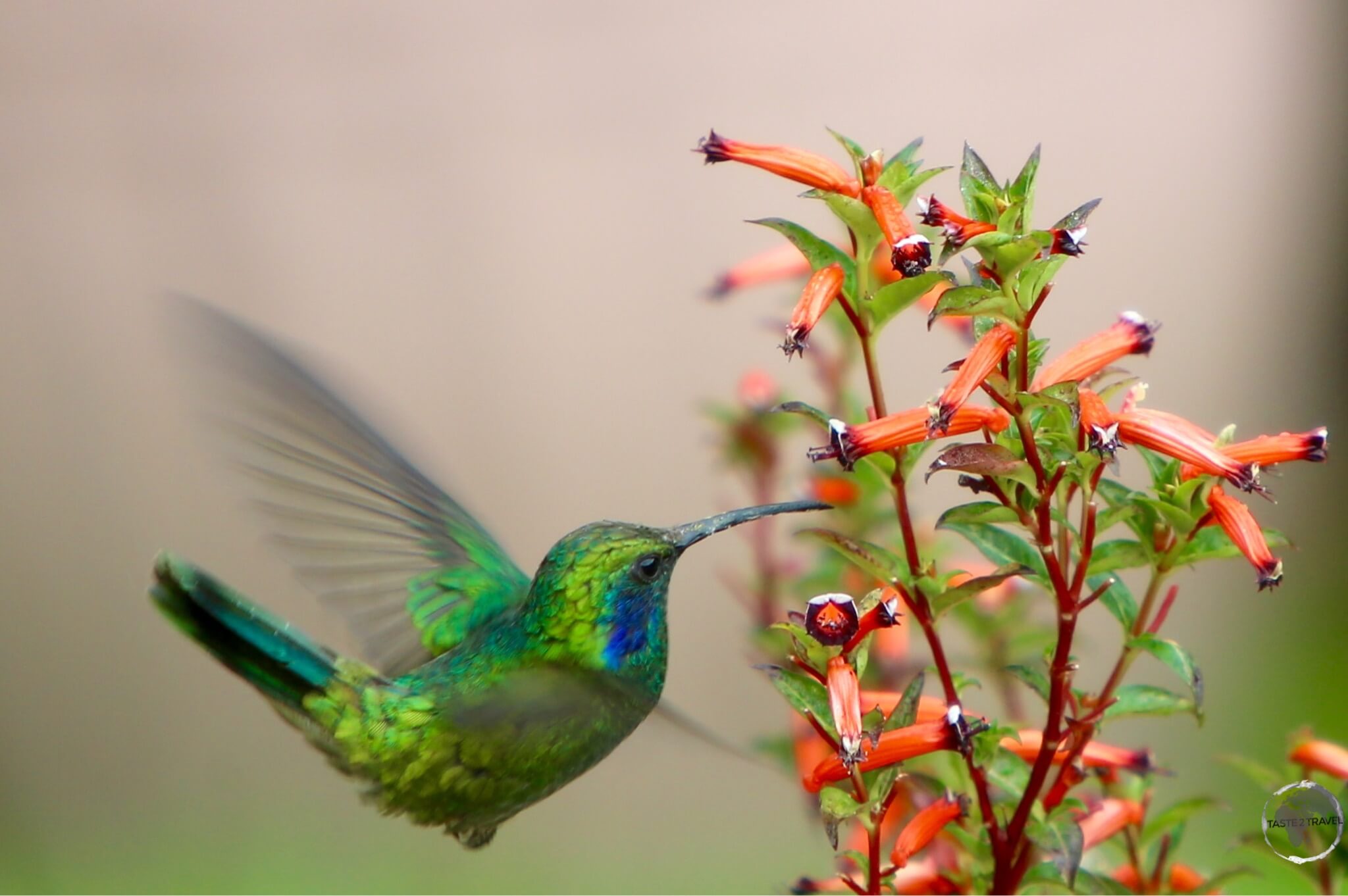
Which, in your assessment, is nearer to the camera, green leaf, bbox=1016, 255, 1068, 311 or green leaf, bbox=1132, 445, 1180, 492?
green leaf, bbox=1016, 255, 1068, 311

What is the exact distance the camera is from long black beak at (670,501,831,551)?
0.96 metres

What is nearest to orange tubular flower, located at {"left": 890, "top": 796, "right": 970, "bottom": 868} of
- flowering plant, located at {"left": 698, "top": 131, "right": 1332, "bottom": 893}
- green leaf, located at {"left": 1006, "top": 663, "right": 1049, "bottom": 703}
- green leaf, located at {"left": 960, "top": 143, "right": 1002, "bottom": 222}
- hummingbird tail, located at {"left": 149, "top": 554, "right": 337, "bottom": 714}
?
flowering plant, located at {"left": 698, "top": 131, "right": 1332, "bottom": 893}

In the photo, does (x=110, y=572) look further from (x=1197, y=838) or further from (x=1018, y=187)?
(x=1018, y=187)

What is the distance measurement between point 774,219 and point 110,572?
174 inches

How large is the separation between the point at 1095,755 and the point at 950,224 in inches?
18.7

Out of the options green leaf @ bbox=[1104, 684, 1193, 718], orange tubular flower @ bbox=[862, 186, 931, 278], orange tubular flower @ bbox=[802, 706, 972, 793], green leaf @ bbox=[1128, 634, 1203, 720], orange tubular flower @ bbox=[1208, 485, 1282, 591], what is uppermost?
orange tubular flower @ bbox=[862, 186, 931, 278]

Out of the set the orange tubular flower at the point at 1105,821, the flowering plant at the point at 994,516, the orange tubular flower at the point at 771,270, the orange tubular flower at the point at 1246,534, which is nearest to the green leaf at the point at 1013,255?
the flowering plant at the point at 994,516

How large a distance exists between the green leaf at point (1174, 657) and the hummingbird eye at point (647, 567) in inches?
15.3

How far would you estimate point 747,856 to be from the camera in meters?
3.71

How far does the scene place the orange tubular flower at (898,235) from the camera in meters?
0.79

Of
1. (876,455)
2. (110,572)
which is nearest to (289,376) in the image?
(876,455)

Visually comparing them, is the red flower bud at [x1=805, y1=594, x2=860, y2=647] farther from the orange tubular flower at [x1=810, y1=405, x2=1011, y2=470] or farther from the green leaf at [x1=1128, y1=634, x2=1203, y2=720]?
the green leaf at [x1=1128, y1=634, x2=1203, y2=720]

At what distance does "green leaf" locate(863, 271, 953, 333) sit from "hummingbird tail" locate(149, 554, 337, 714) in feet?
2.06

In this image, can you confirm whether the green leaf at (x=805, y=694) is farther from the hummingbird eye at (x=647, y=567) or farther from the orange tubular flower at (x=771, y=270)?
the orange tubular flower at (x=771, y=270)
